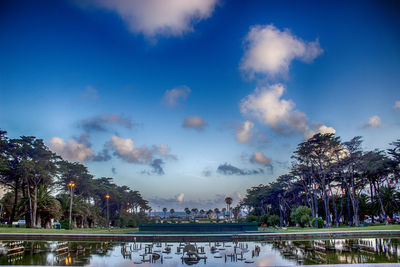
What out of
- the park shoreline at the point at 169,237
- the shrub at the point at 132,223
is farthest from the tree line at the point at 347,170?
the shrub at the point at 132,223

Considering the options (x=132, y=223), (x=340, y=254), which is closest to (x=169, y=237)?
(x=340, y=254)

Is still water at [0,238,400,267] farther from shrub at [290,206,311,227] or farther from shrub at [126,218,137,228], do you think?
shrub at [126,218,137,228]

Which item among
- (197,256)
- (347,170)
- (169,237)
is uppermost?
(347,170)

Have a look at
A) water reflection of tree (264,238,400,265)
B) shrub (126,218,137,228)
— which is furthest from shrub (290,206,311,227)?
shrub (126,218,137,228)

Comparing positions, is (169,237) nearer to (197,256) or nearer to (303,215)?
(197,256)

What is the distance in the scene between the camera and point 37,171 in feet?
160

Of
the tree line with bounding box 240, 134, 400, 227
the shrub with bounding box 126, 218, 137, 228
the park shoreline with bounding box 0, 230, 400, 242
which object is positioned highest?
the tree line with bounding box 240, 134, 400, 227

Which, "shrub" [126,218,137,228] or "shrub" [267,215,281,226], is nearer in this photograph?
"shrub" [267,215,281,226]

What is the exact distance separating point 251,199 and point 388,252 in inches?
3441

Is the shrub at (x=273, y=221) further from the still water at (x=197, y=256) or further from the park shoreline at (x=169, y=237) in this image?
the still water at (x=197, y=256)

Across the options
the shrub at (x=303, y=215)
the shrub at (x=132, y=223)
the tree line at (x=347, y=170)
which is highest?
the tree line at (x=347, y=170)

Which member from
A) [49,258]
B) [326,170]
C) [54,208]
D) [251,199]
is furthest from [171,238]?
[251,199]

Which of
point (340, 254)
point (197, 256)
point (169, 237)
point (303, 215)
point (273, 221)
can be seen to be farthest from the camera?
point (273, 221)

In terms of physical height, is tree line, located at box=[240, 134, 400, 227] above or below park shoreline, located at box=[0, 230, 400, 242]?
above
